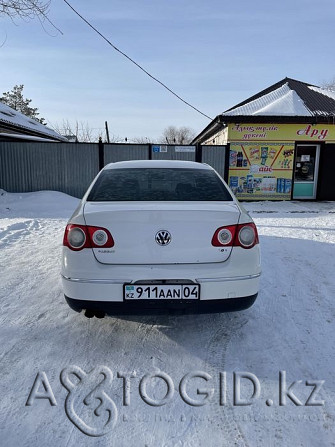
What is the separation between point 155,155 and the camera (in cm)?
1176

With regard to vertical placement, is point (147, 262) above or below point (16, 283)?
above

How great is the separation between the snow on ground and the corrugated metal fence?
765 centimetres

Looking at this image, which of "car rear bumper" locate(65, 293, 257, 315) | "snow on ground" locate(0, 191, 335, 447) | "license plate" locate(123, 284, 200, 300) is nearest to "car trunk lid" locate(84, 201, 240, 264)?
"license plate" locate(123, 284, 200, 300)

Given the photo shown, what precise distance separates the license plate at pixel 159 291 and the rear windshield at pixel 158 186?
2.56 feet

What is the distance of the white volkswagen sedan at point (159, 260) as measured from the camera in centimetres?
230

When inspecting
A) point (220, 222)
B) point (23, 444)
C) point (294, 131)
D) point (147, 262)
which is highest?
point (294, 131)

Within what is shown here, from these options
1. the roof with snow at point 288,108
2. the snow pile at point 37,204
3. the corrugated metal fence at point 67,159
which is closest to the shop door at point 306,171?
the roof with snow at point 288,108

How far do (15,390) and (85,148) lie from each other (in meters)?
10.4

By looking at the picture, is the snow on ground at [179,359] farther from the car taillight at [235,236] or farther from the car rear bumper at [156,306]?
the car taillight at [235,236]

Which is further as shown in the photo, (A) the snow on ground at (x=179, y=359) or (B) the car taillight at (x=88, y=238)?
(B) the car taillight at (x=88, y=238)

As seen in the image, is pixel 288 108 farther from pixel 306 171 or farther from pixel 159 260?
pixel 159 260

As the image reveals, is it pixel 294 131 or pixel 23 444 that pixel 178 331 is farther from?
pixel 294 131

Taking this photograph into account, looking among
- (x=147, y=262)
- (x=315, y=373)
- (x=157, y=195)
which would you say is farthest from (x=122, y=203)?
(x=315, y=373)

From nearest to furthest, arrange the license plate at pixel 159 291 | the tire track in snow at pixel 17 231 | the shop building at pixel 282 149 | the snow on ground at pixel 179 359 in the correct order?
1. the snow on ground at pixel 179 359
2. the license plate at pixel 159 291
3. the tire track in snow at pixel 17 231
4. the shop building at pixel 282 149
